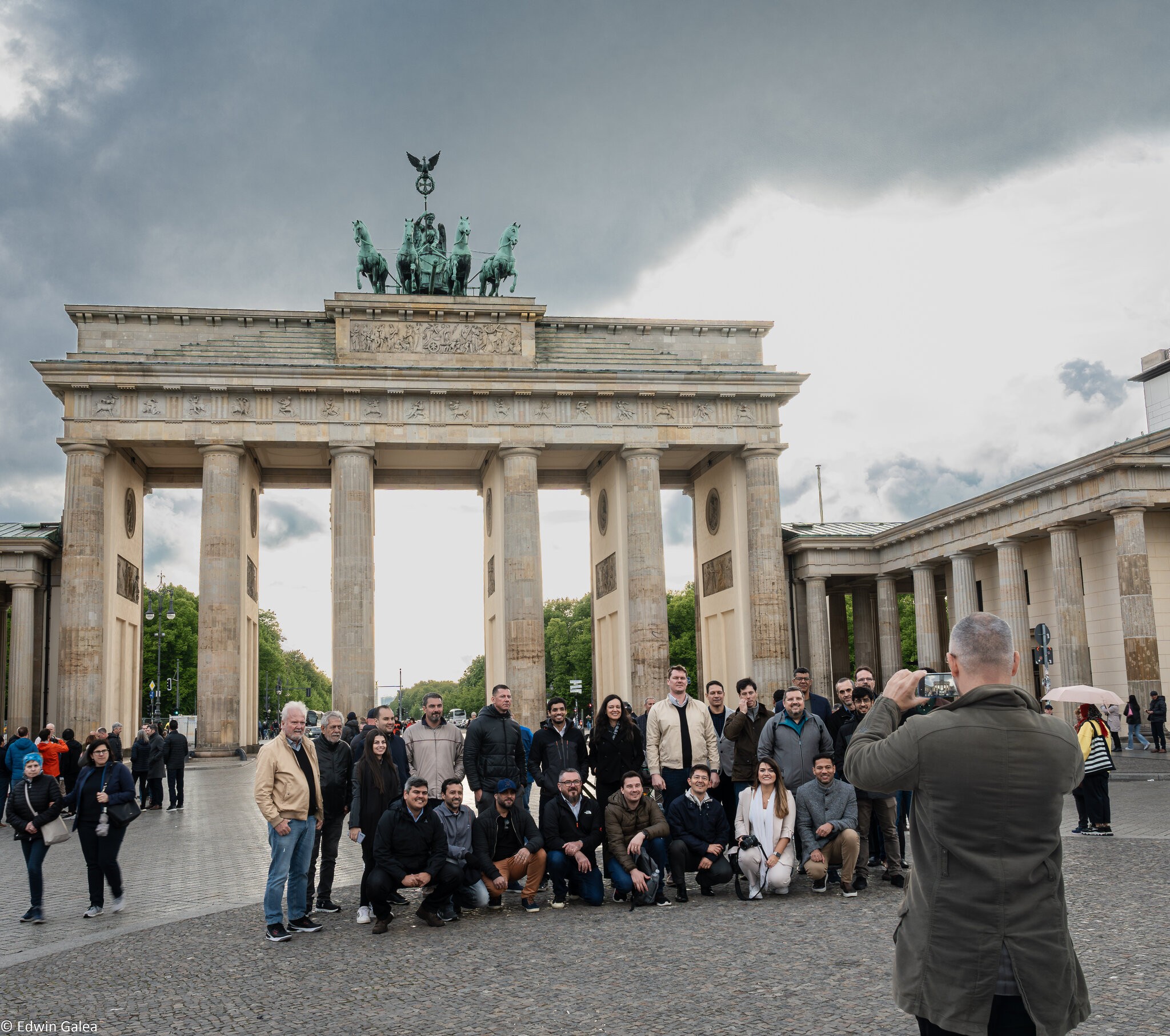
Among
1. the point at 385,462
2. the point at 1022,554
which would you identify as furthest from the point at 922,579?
the point at 385,462

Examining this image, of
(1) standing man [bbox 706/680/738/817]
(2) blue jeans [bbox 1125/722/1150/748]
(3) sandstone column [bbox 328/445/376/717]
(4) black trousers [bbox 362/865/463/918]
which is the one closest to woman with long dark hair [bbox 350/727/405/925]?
(4) black trousers [bbox 362/865/463/918]

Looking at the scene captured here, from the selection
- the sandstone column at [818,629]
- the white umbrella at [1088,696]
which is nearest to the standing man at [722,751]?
the white umbrella at [1088,696]

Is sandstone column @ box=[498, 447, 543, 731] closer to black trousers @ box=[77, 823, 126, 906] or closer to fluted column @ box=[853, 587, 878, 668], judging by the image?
fluted column @ box=[853, 587, 878, 668]

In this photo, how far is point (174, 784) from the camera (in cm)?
2230

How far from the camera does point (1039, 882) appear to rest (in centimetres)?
338

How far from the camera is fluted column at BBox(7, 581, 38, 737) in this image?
122 feet

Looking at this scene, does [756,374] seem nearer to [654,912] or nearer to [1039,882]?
[654,912]

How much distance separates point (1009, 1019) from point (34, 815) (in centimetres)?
1024

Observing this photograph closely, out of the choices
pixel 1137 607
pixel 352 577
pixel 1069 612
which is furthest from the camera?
pixel 352 577

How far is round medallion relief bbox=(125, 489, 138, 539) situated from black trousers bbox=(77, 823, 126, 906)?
33.2 metres

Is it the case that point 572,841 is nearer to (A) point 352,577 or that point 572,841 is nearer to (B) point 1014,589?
(B) point 1014,589

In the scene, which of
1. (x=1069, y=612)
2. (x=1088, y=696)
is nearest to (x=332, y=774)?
(x=1088, y=696)

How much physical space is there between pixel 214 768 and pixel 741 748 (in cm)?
2615

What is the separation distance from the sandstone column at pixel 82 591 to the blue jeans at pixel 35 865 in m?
27.1
